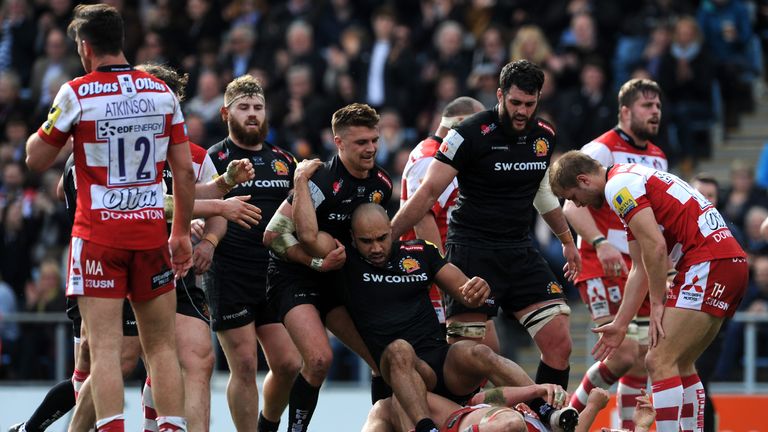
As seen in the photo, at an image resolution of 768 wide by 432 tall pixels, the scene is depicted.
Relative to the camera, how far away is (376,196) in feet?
31.8

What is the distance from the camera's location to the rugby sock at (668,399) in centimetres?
909

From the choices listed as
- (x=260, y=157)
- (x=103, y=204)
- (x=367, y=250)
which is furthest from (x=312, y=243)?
(x=103, y=204)

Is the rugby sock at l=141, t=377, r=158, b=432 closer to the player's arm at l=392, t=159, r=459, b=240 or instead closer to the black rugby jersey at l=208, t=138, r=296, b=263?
the black rugby jersey at l=208, t=138, r=296, b=263

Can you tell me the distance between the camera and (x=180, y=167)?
26.9 feet

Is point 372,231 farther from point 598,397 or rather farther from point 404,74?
point 404,74

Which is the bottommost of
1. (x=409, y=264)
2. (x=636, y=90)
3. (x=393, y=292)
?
(x=393, y=292)

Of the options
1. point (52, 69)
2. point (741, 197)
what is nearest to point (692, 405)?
point (741, 197)

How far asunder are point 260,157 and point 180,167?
198cm

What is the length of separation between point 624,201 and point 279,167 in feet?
8.72

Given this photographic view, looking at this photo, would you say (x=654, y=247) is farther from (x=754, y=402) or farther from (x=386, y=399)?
(x=754, y=402)

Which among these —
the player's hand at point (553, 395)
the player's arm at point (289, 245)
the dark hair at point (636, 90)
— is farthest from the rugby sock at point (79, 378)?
the dark hair at point (636, 90)

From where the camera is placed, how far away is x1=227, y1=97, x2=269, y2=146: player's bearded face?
1002 centimetres

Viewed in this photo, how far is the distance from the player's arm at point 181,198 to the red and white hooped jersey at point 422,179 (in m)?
2.23

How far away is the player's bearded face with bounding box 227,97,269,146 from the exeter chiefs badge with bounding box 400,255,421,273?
1522 mm
